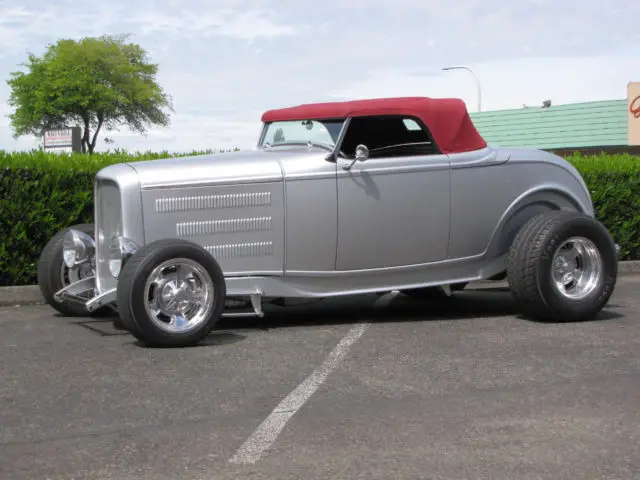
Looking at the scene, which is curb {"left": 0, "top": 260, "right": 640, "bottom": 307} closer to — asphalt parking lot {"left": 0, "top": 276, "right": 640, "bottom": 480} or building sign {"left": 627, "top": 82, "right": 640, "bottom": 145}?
asphalt parking lot {"left": 0, "top": 276, "right": 640, "bottom": 480}

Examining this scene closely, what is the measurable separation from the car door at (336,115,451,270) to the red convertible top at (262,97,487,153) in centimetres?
7

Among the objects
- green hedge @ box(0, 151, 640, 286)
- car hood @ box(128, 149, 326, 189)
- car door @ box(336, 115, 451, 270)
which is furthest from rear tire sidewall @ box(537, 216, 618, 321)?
green hedge @ box(0, 151, 640, 286)

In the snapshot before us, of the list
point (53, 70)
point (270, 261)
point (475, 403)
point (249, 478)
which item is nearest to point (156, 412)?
point (249, 478)

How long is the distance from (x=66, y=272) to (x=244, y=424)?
498 cm

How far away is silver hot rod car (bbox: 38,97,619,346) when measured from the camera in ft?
26.6

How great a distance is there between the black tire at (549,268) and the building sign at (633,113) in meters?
31.8

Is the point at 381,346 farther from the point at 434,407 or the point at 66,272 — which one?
the point at 66,272

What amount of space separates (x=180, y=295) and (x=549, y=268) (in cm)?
317

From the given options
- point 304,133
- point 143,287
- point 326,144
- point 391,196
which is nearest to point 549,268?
point 391,196

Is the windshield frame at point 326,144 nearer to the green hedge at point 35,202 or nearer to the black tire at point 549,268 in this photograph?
the black tire at point 549,268

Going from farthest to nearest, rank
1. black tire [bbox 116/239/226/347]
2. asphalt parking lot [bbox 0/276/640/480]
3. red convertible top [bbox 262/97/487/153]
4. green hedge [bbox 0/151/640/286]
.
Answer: green hedge [bbox 0/151/640/286] → red convertible top [bbox 262/97/487/153] → black tire [bbox 116/239/226/347] → asphalt parking lot [bbox 0/276/640/480]

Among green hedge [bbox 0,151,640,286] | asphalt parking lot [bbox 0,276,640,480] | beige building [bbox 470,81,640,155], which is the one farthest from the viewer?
beige building [bbox 470,81,640,155]

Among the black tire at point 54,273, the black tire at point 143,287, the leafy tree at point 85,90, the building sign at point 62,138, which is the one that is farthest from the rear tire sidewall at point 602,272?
the leafy tree at point 85,90

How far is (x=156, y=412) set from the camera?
5.63 meters
